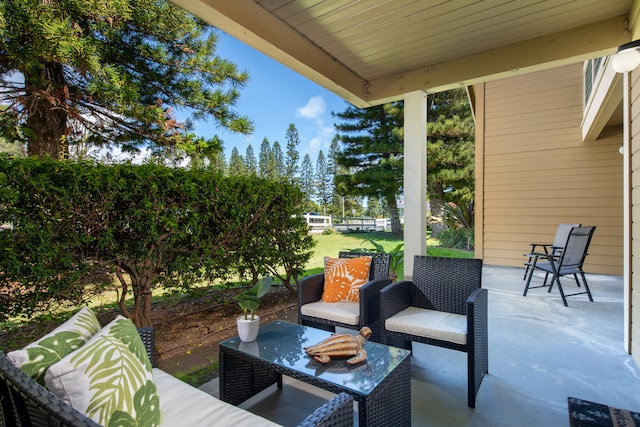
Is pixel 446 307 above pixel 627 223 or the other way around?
the other way around

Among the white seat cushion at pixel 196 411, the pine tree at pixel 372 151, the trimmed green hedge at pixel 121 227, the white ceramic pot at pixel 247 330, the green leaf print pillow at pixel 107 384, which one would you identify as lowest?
the white seat cushion at pixel 196 411

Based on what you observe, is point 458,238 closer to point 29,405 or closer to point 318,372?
point 318,372

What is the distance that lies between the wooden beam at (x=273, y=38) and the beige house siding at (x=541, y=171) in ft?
15.0

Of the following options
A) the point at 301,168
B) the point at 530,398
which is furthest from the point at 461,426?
the point at 301,168

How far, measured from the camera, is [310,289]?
2.75 m

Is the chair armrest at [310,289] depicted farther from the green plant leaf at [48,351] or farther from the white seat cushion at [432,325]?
the green plant leaf at [48,351]

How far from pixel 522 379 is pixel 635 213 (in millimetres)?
1496

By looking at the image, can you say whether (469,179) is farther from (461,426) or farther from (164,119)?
(461,426)

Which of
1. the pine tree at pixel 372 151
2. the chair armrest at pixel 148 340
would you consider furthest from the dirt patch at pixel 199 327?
the pine tree at pixel 372 151

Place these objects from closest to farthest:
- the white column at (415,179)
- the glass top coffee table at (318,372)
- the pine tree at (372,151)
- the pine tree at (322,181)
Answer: the glass top coffee table at (318,372) < the white column at (415,179) < the pine tree at (372,151) < the pine tree at (322,181)

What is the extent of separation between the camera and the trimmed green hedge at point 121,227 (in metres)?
1.94

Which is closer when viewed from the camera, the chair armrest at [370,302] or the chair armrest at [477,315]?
the chair armrest at [477,315]

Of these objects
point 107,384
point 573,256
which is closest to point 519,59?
point 573,256

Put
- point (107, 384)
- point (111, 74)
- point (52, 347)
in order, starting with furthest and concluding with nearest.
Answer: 1. point (111, 74)
2. point (52, 347)
3. point (107, 384)
